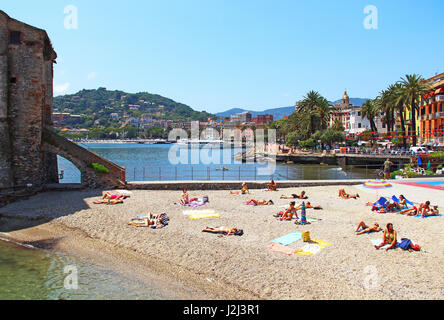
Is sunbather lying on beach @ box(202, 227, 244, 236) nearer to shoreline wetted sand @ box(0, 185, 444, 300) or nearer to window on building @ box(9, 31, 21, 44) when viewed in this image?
shoreline wetted sand @ box(0, 185, 444, 300)

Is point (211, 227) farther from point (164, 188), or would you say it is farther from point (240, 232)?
point (164, 188)

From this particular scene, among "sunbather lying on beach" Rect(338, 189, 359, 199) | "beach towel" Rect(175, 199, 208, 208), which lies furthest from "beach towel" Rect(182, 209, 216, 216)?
"sunbather lying on beach" Rect(338, 189, 359, 199)

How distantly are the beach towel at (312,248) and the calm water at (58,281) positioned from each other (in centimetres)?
453

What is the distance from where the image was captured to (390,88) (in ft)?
196

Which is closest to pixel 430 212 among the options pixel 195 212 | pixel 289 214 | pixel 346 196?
pixel 346 196

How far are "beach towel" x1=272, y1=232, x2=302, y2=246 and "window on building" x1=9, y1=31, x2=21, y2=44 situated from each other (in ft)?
61.4

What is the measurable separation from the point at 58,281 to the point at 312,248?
315 inches

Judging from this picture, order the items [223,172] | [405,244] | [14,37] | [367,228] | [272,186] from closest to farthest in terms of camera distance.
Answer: [405,244]
[367,228]
[14,37]
[272,186]
[223,172]

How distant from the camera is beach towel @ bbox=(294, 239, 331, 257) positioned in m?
10.9

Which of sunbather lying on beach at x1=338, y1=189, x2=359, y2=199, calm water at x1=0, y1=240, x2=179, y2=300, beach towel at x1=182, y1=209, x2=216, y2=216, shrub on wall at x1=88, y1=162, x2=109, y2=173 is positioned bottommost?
calm water at x1=0, y1=240, x2=179, y2=300

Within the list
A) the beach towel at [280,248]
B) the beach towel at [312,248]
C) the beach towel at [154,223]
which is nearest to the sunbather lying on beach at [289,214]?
the beach towel at [312,248]

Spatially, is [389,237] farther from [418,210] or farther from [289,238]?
[418,210]

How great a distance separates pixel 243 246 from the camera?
38.4 feet

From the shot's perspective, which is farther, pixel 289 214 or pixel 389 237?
pixel 289 214
